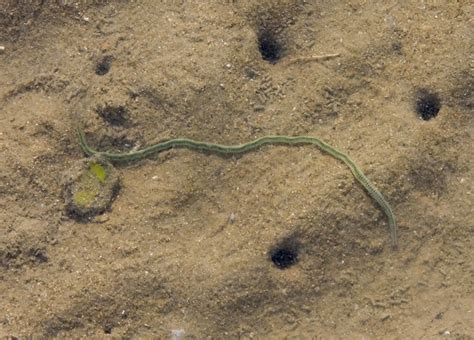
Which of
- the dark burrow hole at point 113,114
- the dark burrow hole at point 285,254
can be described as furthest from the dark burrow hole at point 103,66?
the dark burrow hole at point 285,254

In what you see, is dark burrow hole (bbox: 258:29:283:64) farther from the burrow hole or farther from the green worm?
the burrow hole

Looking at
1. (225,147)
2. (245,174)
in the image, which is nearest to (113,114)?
(225,147)

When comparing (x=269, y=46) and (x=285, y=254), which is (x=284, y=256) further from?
(x=269, y=46)

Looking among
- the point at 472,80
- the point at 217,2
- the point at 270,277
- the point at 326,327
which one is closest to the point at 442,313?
the point at 326,327

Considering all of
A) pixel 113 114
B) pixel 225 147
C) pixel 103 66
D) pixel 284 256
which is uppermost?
pixel 103 66

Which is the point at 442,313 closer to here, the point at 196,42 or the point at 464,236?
the point at 464,236
